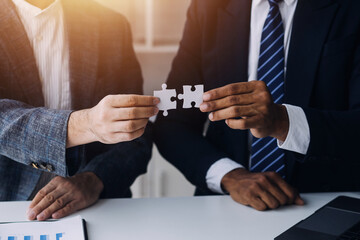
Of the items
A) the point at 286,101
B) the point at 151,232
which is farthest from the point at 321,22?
the point at 151,232

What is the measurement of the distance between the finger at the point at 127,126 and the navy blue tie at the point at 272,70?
612 millimetres

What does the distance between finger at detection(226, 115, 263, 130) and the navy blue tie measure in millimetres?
421

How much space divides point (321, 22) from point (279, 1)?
0.17m

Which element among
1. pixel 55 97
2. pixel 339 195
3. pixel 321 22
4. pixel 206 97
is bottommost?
pixel 339 195

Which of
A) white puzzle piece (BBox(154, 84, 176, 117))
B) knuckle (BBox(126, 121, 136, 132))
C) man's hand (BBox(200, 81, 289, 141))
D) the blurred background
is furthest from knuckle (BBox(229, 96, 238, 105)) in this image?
the blurred background

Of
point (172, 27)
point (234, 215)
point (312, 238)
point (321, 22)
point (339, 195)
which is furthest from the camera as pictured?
point (172, 27)

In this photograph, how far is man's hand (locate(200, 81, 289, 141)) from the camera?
1.09 metres

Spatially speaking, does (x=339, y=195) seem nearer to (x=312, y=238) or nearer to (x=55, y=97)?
(x=312, y=238)

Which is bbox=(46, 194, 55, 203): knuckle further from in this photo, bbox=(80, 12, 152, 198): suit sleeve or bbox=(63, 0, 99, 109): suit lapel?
bbox=(63, 0, 99, 109): suit lapel

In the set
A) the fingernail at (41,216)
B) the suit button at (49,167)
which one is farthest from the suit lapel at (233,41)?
the fingernail at (41,216)

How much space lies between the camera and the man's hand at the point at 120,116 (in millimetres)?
1063

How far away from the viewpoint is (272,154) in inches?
61.0

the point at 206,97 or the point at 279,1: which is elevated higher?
the point at 279,1

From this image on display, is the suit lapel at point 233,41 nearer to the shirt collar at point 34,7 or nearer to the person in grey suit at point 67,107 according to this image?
the person in grey suit at point 67,107
